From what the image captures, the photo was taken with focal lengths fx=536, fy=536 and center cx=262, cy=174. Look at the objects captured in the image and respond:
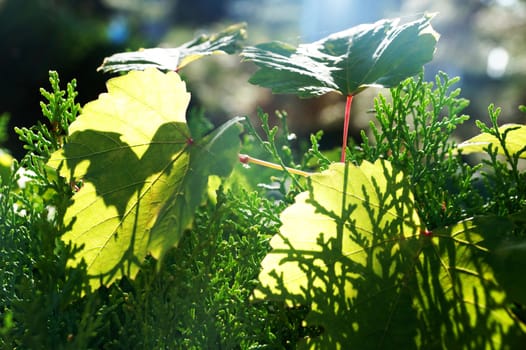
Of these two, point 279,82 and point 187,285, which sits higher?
point 279,82

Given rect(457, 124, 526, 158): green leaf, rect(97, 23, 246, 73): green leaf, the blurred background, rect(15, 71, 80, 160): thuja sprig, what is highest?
the blurred background

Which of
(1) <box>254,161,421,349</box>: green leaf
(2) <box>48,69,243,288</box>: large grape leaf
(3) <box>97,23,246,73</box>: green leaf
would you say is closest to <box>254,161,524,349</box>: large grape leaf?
(1) <box>254,161,421,349</box>: green leaf

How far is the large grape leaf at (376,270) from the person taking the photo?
49cm

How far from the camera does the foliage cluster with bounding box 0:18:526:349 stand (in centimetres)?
49

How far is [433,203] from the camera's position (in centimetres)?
61

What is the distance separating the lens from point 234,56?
2.57m

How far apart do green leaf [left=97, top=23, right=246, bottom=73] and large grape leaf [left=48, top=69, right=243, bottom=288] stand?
88 mm

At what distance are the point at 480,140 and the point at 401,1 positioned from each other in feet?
31.7

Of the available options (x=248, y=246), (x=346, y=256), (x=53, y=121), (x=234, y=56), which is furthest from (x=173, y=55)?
(x=234, y=56)

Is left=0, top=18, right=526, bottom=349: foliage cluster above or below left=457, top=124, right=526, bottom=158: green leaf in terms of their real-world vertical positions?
below

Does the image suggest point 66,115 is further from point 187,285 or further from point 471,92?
point 471,92

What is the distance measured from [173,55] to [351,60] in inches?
11.0

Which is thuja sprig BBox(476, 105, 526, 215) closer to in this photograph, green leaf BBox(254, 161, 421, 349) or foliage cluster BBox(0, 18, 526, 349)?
foliage cluster BBox(0, 18, 526, 349)

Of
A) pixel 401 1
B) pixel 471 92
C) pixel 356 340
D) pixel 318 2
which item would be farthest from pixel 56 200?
pixel 401 1
